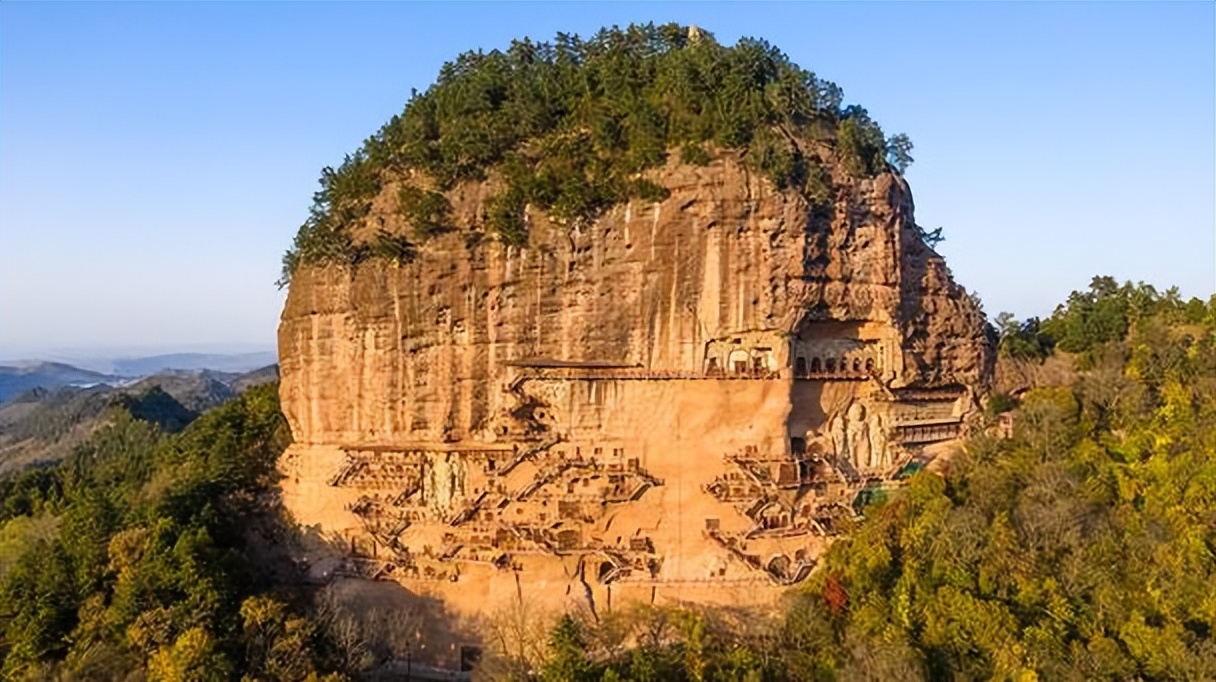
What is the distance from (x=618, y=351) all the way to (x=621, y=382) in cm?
65

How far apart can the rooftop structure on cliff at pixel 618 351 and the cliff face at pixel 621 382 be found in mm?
47

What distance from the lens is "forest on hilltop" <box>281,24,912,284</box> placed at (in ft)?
66.8

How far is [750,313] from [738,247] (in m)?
1.37

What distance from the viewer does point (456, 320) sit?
20.6 meters

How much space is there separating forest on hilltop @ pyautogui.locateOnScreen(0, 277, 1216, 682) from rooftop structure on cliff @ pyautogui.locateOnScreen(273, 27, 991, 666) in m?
1.38

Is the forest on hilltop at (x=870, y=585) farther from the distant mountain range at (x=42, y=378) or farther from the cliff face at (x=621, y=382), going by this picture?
the distant mountain range at (x=42, y=378)

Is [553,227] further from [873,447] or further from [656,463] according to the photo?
[873,447]

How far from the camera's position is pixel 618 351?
66.5 feet

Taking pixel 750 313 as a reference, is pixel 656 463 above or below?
below

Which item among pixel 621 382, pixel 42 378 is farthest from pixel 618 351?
pixel 42 378

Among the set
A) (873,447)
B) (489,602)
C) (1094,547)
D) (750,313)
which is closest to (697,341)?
(750,313)

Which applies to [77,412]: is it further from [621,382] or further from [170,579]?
[621,382]

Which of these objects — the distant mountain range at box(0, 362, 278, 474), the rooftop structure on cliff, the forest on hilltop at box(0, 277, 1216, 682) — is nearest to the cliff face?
the rooftop structure on cliff

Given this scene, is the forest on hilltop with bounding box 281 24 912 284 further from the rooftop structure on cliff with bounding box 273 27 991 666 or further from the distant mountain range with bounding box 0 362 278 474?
the distant mountain range with bounding box 0 362 278 474
